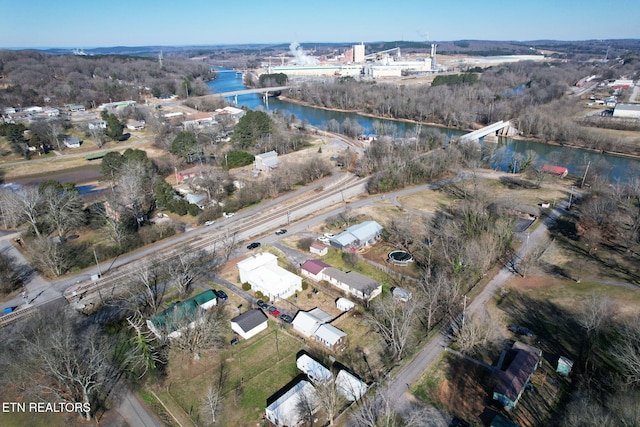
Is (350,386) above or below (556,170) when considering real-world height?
below

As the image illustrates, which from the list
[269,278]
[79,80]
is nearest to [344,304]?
[269,278]

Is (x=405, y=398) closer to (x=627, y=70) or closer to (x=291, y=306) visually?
(x=291, y=306)

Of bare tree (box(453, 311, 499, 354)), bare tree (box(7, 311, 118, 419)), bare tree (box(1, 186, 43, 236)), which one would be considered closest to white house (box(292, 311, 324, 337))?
bare tree (box(453, 311, 499, 354))

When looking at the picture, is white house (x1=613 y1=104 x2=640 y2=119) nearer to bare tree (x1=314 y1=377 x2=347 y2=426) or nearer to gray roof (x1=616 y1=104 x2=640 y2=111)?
gray roof (x1=616 y1=104 x2=640 y2=111)

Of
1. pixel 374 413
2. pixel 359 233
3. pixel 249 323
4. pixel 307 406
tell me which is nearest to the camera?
pixel 374 413

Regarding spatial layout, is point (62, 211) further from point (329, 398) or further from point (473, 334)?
point (473, 334)

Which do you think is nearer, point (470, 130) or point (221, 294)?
point (221, 294)

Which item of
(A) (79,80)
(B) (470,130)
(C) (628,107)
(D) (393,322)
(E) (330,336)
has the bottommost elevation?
(E) (330,336)

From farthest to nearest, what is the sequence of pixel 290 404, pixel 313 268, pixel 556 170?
pixel 556 170 < pixel 313 268 < pixel 290 404
